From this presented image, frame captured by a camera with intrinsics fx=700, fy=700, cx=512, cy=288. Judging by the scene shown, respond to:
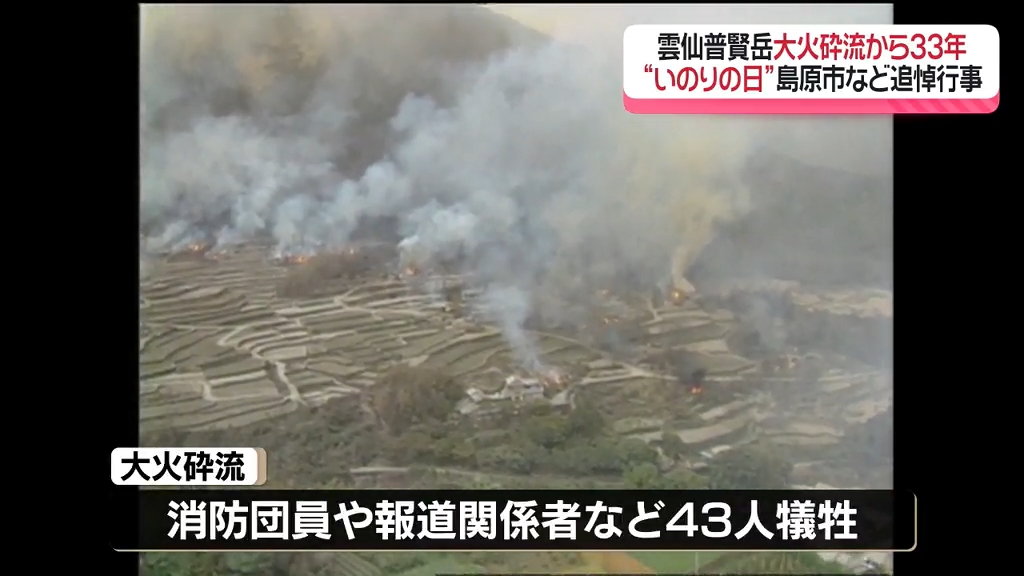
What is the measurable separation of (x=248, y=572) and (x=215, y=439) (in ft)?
1.13

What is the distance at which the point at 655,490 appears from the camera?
178 centimetres

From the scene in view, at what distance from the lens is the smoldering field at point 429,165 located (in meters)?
1.83

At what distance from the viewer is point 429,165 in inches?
72.2

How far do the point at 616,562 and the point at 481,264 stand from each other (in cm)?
83

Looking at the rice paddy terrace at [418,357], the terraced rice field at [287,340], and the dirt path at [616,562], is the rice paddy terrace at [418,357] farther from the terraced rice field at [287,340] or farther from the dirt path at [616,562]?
the dirt path at [616,562]

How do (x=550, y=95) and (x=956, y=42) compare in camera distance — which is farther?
(x=550, y=95)

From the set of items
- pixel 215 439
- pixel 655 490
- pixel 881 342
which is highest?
pixel 881 342
